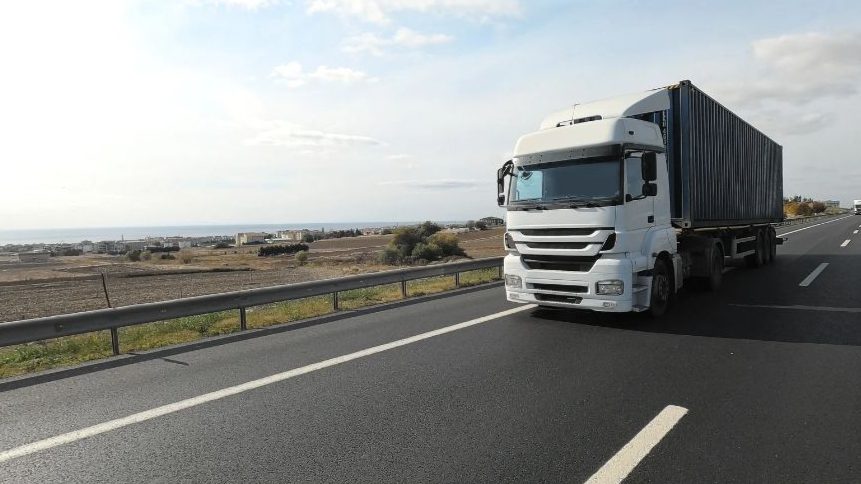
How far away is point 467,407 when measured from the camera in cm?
438

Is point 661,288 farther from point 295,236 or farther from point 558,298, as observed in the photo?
point 295,236

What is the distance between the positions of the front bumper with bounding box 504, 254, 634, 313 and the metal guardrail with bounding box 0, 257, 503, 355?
3832mm

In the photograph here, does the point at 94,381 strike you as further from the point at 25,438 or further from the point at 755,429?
the point at 755,429

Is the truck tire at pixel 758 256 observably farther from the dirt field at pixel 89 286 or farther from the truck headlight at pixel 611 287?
the dirt field at pixel 89 286

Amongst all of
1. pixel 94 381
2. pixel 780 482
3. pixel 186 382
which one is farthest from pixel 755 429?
pixel 94 381

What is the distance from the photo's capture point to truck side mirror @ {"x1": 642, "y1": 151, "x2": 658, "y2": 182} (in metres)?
7.27

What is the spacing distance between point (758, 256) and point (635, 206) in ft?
33.2

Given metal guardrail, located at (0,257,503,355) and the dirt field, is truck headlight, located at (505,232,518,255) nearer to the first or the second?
metal guardrail, located at (0,257,503,355)

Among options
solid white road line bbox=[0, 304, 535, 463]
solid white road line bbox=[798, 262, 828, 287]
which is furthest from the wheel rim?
solid white road line bbox=[798, 262, 828, 287]

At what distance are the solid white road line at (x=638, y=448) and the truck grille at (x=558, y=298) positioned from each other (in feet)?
9.94

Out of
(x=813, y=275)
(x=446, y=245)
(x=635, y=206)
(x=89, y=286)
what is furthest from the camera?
(x=446, y=245)

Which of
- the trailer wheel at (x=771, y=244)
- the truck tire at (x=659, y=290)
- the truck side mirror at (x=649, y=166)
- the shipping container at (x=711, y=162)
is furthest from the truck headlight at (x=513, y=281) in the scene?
the trailer wheel at (x=771, y=244)

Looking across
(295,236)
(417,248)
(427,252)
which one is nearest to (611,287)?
(427,252)

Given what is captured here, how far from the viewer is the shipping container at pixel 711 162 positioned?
8734mm
